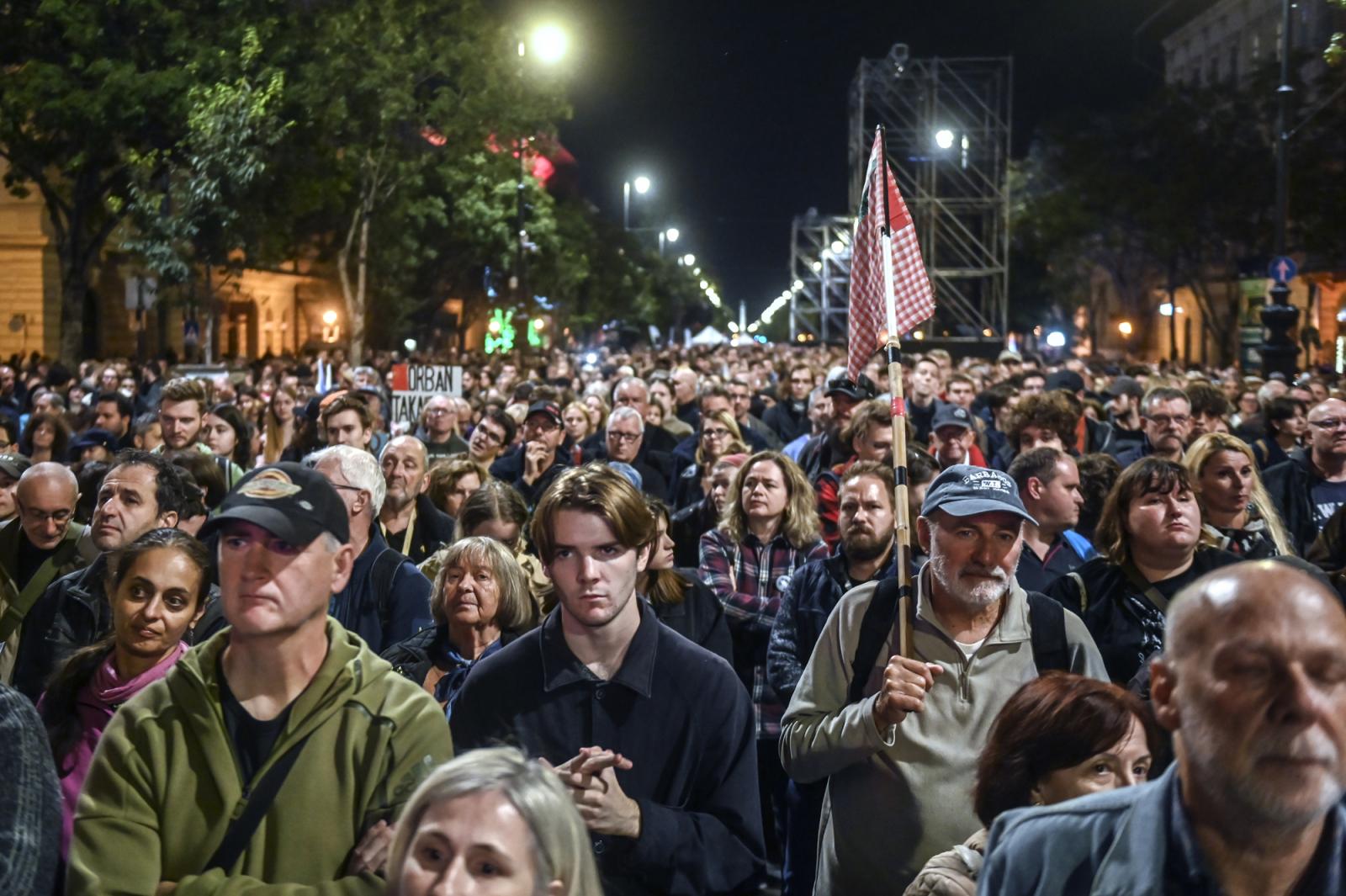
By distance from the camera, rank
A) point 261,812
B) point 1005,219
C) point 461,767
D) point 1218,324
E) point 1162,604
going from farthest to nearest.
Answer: point 1005,219 → point 1218,324 → point 1162,604 → point 261,812 → point 461,767

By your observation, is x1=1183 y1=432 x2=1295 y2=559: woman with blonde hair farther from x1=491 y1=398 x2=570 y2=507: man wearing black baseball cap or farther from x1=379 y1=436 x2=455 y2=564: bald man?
x1=491 y1=398 x2=570 y2=507: man wearing black baseball cap

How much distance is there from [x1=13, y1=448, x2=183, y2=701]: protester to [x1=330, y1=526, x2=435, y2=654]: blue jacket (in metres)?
0.87

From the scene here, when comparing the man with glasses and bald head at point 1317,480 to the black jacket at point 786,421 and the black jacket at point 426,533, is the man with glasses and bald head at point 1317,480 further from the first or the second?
the black jacket at point 786,421

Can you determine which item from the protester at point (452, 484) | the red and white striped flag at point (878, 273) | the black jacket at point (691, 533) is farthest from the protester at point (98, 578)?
the black jacket at point (691, 533)

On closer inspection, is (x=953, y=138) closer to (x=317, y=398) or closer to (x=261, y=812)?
(x=317, y=398)

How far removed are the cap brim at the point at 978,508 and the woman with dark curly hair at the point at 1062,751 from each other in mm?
963

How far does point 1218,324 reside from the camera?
4609cm

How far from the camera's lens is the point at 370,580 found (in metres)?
6.48

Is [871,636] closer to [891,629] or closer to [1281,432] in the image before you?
[891,629]

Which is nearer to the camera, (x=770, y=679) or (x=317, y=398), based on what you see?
(x=770, y=679)

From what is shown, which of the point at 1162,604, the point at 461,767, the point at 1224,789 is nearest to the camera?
the point at 1224,789

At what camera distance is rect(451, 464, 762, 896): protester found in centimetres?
398

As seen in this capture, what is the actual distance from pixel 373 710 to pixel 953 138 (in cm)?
4965

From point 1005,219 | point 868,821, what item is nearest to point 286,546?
point 868,821
